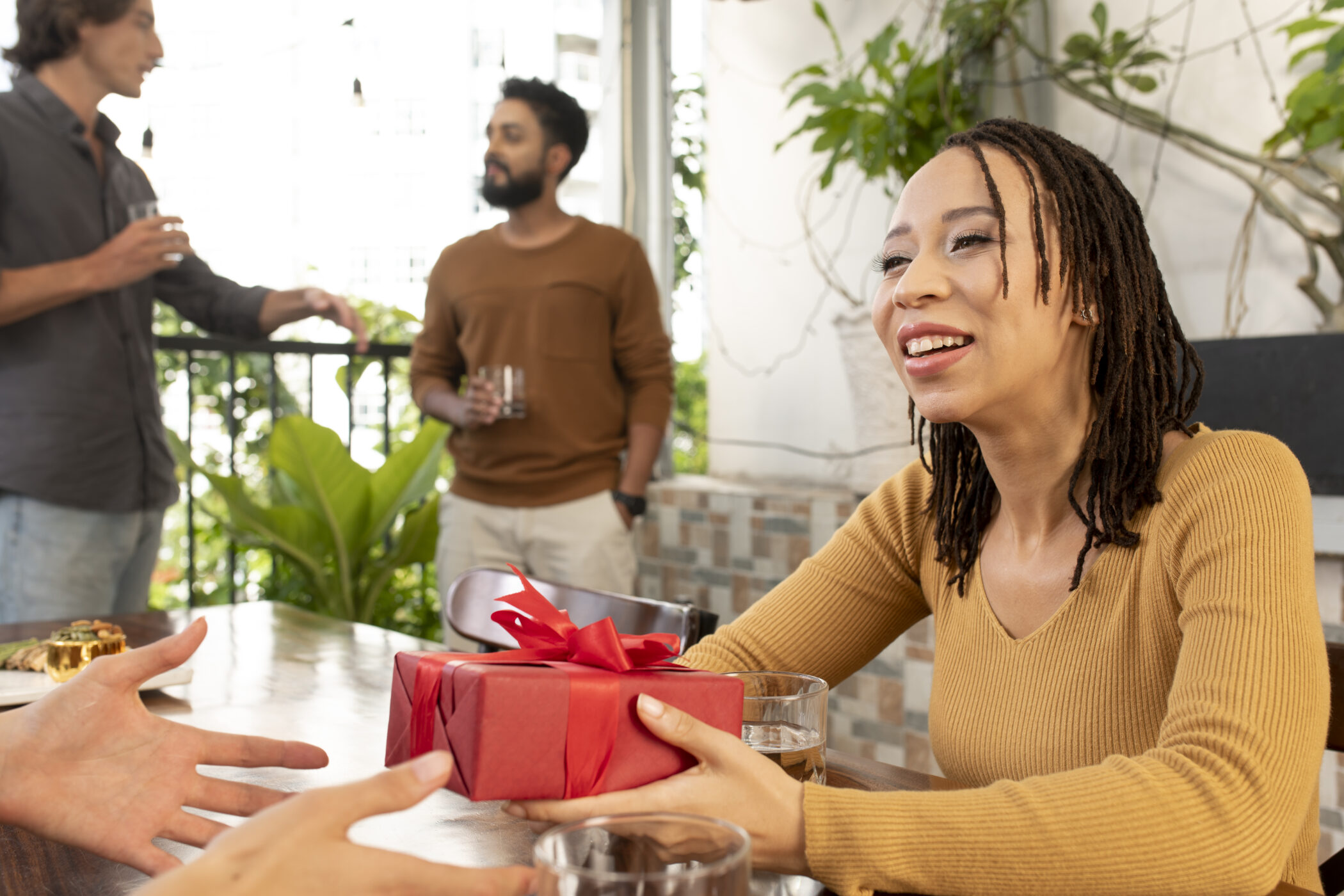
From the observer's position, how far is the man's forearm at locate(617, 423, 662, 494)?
270 centimetres

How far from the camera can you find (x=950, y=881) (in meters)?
0.69

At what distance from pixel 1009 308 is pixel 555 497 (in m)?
1.82

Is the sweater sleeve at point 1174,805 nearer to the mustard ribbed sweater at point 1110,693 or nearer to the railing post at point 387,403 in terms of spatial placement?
the mustard ribbed sweater at point 1110,693

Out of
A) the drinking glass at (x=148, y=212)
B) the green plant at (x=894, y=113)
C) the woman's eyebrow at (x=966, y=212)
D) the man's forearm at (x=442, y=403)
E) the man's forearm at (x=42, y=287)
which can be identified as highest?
the green plant at (x=894, y=113)

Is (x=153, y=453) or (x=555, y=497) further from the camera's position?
(x=555, y=497)

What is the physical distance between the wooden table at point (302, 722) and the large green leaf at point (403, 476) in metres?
1.43

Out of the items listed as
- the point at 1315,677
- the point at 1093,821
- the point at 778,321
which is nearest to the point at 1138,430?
the point at 1315,677

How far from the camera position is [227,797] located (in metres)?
Result: 0.75

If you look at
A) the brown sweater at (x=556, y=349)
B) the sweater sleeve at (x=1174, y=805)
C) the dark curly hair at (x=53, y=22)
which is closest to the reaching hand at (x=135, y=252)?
the dark curly hair at (x=53, y=22)

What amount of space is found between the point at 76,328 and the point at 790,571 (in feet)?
5.69

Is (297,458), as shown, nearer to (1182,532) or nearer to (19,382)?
(19,382)

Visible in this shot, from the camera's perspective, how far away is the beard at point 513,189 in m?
2.72

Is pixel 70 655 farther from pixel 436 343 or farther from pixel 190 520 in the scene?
pixel 190 520

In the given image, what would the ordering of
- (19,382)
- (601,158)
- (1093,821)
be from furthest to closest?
1. (601,158)
2. (19,382)
3. (1093,821)
